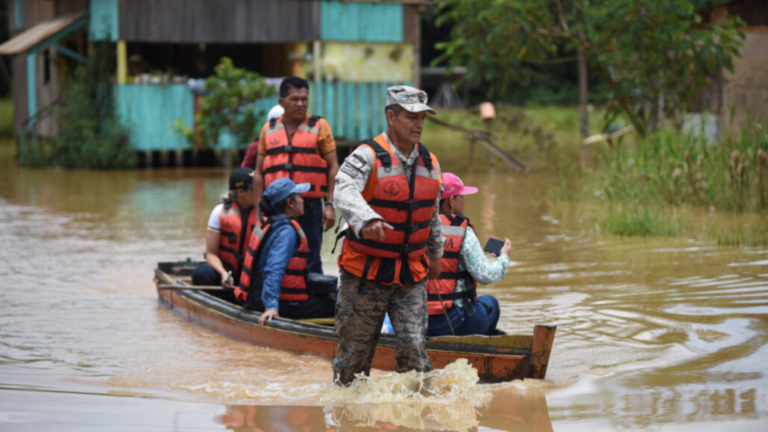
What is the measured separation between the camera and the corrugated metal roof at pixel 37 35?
19.6 m

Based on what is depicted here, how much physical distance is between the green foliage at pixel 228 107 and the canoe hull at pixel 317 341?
11839mm

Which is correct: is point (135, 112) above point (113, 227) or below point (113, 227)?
above

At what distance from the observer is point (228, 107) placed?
20266 millimetres

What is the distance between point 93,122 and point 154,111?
4.69 ft

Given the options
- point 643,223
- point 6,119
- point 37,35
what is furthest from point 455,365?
point 6,119

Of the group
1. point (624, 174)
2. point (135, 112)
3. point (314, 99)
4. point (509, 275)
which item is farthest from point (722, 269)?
point (135, 112)

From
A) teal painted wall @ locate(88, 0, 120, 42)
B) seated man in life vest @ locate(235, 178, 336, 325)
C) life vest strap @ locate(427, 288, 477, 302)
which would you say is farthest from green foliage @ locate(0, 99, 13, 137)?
life vest strap @ locate(427, 288, 477, 302)

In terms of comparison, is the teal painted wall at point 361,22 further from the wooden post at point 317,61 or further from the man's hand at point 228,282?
the man's hand at point 228,282

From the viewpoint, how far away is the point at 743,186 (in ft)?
37.0

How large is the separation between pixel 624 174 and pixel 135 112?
1212cm

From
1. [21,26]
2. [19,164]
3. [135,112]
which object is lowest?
[19,164]

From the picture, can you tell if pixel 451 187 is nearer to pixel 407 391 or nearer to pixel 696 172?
pixel 407 391

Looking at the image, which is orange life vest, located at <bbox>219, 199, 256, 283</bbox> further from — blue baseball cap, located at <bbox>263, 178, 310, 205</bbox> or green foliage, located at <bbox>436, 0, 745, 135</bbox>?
green foliage, located at <bbox>436, 0, 745, 135</bbox>

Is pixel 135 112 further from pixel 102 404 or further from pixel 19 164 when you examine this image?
pixel 102 404
